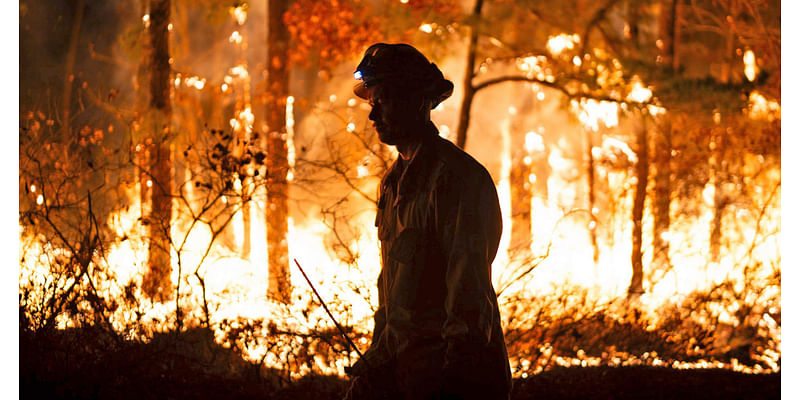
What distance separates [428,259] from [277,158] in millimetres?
6485

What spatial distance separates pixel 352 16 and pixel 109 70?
3.46m

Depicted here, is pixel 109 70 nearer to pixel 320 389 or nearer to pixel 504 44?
pixel 504 44

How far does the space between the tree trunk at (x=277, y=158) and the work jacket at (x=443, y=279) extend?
4.69m

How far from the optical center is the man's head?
2.71 metres

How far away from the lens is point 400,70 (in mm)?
2701

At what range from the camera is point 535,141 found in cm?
2095

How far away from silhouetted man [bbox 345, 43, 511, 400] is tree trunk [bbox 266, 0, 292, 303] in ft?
15.3

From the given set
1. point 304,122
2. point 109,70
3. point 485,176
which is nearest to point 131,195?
point 109,70

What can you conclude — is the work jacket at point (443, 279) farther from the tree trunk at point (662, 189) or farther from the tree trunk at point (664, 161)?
the tree trunk at point (662, 189)

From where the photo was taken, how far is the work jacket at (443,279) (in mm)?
2469

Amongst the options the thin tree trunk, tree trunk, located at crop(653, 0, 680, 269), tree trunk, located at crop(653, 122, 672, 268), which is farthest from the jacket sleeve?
tree trunk, located at crop(653, 122, 672, 268)

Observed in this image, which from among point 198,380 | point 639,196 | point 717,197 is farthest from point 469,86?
point 198,380

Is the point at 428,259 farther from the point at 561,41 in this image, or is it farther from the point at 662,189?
the point at 561,41

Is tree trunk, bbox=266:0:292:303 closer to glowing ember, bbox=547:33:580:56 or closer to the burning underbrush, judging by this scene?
the burning underbrush
